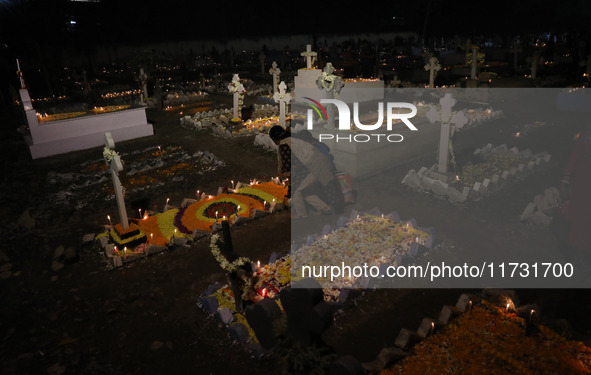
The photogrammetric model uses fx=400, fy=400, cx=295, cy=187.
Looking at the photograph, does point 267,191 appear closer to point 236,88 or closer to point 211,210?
point 211,210

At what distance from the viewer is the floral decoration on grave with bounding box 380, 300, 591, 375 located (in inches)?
179

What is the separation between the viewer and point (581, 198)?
6551mm

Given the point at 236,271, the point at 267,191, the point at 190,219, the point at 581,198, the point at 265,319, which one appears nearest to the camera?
the point at 265,319

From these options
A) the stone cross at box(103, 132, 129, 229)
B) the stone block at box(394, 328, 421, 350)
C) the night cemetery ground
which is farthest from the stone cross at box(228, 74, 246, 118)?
the stone block at box(394, 328, 421, 350)

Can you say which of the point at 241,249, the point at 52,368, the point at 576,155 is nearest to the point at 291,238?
the point at 241,249

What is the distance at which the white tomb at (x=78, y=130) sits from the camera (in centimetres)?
1401

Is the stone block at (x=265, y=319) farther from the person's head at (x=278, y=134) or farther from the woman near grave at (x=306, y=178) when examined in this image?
the person's head at (x=278, y=134)

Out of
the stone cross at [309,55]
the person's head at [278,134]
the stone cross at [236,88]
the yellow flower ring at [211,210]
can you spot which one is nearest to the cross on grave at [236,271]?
the yellow flower ring at [211,210]

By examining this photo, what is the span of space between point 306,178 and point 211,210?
92.7 inches

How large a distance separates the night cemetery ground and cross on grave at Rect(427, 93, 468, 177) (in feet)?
3.56

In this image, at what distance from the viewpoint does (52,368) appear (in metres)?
4.99

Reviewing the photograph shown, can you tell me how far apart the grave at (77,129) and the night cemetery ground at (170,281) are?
2.16 metres

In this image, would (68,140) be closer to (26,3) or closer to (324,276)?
(324,276)

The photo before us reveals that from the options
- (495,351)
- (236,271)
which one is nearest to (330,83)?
(236,271)
